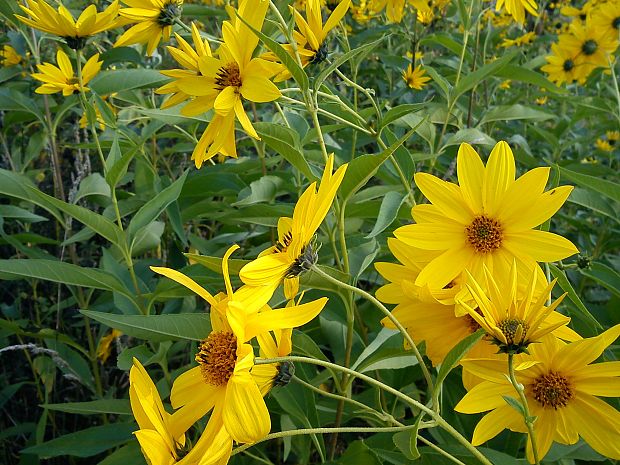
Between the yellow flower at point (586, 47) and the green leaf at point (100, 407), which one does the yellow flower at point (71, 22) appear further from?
the yellow flower at point (586, 47)

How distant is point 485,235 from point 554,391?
0.60ft

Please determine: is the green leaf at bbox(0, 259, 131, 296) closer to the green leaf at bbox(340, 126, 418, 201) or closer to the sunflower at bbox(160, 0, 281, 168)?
the sunflower at bbox(160, 0, 281, 168)

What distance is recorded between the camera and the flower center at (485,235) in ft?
2.46

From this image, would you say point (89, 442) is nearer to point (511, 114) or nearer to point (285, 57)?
point (285, 57)

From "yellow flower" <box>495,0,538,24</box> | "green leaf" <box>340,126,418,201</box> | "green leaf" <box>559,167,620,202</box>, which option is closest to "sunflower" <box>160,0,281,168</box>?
"green leaf" <box>340,126,418,201</box>

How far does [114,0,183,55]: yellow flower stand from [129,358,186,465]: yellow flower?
2.21 ft

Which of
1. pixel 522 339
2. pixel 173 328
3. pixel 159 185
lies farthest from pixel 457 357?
pixel 159 185

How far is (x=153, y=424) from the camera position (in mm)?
644

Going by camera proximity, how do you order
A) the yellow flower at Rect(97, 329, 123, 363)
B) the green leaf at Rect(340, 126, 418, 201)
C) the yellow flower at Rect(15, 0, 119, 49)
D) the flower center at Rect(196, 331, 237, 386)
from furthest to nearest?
the yellow flower at Rect(97, 329, 123, 363), the yellow flower at Rect(15, 0, 119, 49), the green leaf at Rect(340, 126, 418, 201), the flower center at Rect(196, 331, 237, 386)

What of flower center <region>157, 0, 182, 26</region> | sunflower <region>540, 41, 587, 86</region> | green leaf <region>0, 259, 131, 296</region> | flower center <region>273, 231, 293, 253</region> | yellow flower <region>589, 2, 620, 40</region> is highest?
yellow flower <region>589, 2, 620, 40</region>

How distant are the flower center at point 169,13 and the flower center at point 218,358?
2.17 feet

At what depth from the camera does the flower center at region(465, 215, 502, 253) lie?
75 cm

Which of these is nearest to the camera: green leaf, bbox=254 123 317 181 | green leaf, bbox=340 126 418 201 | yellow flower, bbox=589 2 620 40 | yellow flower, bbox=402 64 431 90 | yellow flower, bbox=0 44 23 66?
green leaf, bbox=340 126 418 201

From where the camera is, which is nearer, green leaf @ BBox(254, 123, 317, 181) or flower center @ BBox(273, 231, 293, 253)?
flower center @ BBox(273, 231, 293, 253)
